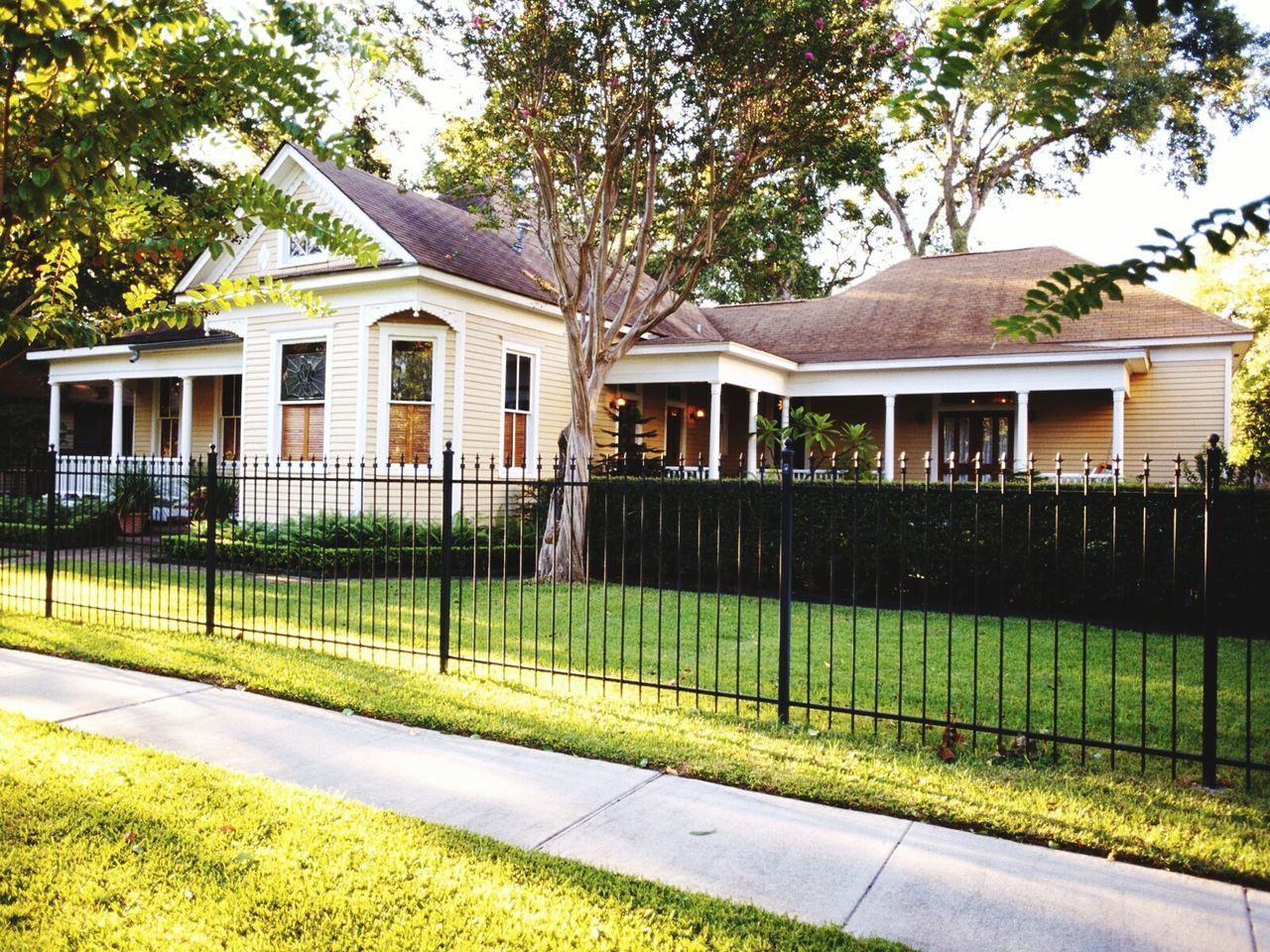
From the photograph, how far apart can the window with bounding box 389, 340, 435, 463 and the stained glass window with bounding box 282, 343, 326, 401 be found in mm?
1536

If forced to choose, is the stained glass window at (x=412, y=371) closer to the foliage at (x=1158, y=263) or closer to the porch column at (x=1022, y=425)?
the porch column at (x=1022, y=425)

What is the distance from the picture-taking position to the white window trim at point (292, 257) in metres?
16.8

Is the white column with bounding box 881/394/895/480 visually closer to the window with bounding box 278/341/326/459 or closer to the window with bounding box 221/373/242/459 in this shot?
the window with bounding box 278/341/326/459

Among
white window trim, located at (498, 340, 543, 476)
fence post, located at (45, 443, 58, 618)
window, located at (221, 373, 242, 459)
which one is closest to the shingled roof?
white window trim, located at (498, 340, 543, 476)

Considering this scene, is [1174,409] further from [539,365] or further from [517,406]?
[517,406]

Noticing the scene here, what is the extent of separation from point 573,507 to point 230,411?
11912mm

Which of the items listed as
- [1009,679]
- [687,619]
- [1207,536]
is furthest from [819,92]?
[1207,536]

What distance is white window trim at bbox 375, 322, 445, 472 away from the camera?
15734 mm

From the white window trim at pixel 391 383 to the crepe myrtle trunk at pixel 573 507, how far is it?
319 centimetres

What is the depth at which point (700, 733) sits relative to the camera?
236 inches

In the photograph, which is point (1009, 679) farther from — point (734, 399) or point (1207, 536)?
point (734, 399)

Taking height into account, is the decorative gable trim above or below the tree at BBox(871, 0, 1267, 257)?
below

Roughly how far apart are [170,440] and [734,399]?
46.9 ft

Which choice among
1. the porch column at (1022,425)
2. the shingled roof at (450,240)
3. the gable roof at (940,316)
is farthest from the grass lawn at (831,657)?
the gable roof at (940,316)
